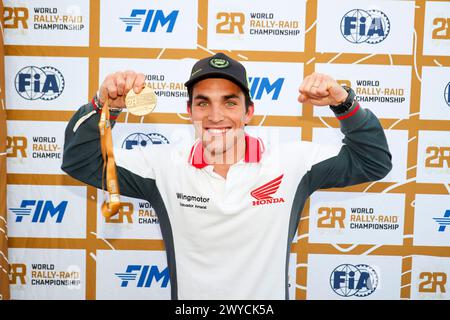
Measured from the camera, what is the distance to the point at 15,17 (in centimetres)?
256

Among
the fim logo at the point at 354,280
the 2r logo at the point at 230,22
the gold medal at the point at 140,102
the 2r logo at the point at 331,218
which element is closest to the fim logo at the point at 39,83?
the 2r logo at the point at 230,22

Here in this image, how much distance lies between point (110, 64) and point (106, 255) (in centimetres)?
127

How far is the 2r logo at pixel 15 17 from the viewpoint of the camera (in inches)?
101

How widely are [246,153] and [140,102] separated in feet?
1.70

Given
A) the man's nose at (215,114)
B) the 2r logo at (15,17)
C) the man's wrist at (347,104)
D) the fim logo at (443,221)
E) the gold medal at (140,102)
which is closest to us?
the gold medal at (140,102)

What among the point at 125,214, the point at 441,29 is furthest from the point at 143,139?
the point at 441,29

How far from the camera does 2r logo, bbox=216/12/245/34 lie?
2.57 m

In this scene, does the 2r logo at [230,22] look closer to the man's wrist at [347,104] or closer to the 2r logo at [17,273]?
the man's wrist at [347,104]

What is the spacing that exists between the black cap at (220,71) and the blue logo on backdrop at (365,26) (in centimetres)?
123

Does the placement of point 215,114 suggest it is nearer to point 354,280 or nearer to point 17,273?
point 354,280

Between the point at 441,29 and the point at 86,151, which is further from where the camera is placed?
the point at 441,29

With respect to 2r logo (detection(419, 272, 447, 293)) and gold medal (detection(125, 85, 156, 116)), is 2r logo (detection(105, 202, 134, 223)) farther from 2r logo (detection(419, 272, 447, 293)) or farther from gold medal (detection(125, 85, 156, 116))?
2r logo (detection(419, 272, 447, 293))

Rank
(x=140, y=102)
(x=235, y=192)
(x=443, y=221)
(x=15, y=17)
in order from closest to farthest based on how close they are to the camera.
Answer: (x=140, y=102) < (x=235, y=192) < (x=15, y=17) < (x=443, y=221)

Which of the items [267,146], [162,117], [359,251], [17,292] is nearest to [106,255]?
[17,292]
